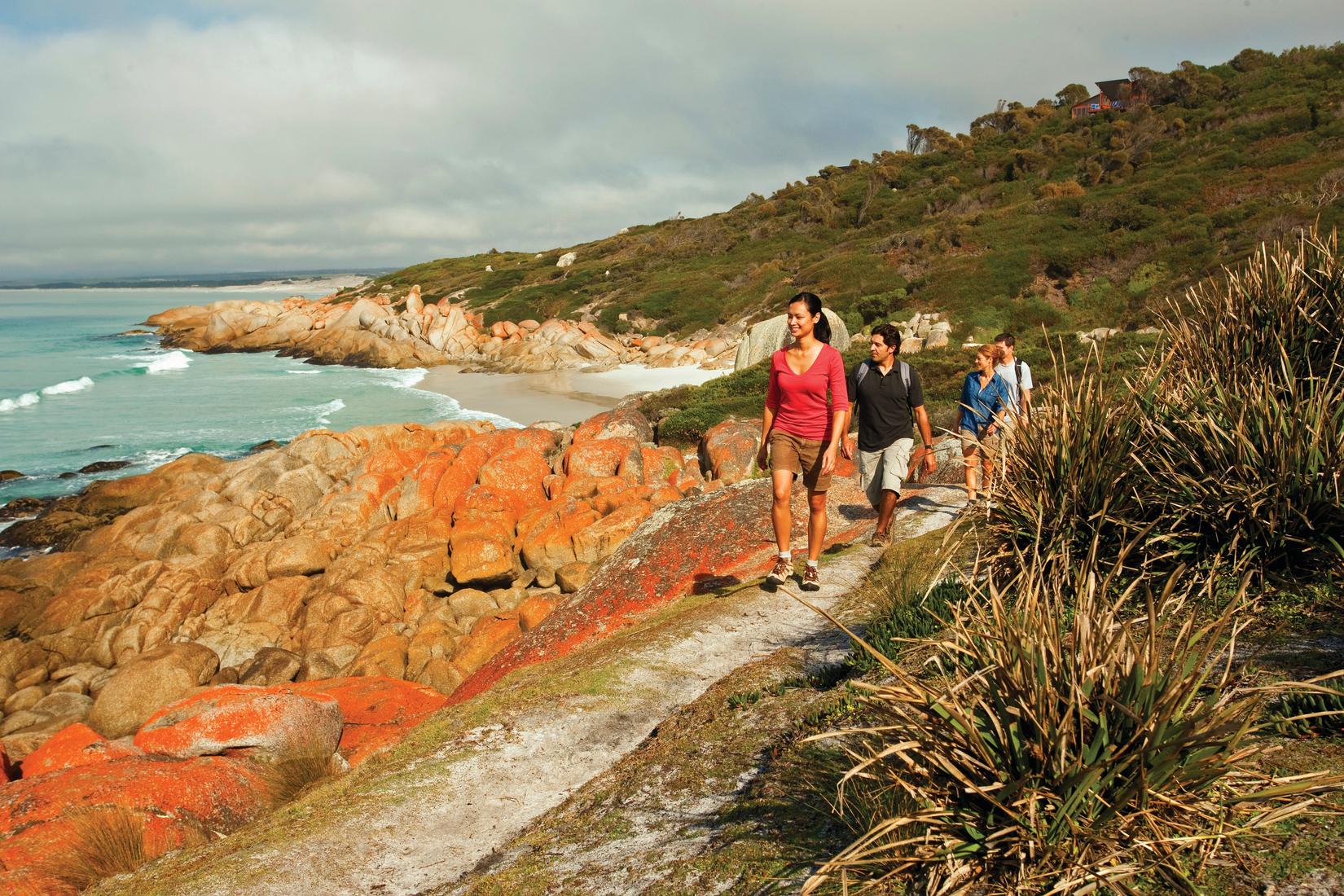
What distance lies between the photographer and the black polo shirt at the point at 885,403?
816 centimetres

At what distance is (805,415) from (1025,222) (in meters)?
42.6

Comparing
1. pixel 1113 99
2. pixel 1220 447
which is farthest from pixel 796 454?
pixel 1113 99

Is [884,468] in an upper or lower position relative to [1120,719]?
lower

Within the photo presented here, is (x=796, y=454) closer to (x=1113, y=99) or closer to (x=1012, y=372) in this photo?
(x=1012, y=372)

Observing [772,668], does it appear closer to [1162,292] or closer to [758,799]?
[758,799]

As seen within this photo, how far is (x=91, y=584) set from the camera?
54.7 ft

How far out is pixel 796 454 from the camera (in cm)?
717

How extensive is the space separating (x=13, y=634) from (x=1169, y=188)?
47.2 metres

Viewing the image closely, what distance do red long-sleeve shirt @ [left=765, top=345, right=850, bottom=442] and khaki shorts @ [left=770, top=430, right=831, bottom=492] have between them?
0.17 ft

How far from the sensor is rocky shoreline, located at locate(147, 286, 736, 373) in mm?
49812

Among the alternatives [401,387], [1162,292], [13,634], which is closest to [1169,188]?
[1162,292]

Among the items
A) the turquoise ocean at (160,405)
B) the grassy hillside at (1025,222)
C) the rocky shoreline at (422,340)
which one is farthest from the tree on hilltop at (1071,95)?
the turquoise ocean at (160,405)

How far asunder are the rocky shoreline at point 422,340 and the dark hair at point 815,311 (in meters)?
34.2

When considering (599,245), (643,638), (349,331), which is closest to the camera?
(643,638)
